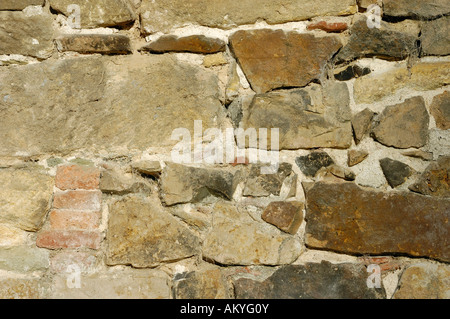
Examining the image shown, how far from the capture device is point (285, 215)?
4.46 ft

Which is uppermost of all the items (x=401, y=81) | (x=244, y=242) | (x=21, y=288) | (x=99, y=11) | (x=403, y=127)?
(x=99, y=11)

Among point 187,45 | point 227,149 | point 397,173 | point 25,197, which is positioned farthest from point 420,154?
point 25,197

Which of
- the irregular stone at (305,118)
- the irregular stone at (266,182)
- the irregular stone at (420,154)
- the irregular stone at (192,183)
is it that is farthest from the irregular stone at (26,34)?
the irregular stone at (420,154)

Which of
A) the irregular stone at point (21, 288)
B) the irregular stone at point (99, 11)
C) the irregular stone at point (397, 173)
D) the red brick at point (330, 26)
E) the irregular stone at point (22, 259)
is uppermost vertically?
the irregular stone at point (99, 11)

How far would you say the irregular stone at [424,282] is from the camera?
52.5 inches

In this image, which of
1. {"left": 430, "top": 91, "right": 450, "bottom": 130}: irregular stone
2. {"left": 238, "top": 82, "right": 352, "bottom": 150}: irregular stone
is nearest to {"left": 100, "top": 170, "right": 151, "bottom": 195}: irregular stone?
{"left": 238, "top": 82, "right": 352, "bottom": 150}: irregular stone

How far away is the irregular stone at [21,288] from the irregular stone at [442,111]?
57.4 inches

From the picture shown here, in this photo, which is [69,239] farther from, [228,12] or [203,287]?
[228,12]

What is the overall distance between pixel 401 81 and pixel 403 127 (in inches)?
6.4

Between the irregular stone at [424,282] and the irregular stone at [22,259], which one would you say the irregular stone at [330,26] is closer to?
the irregular stone at [424,282]

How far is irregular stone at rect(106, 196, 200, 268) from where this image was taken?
1.36 metres

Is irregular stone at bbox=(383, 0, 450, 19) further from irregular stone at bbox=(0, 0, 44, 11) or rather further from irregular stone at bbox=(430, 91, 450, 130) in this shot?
irregular stone at bbox=(0, 0, 44, 11)
